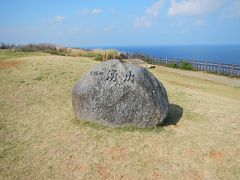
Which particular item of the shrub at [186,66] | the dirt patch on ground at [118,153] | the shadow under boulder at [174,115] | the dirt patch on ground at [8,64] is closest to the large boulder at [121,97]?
the shadow under boulder at [174,115]

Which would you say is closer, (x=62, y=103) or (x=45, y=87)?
(x=62, y=103)

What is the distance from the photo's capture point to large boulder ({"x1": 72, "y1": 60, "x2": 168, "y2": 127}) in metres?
8.96

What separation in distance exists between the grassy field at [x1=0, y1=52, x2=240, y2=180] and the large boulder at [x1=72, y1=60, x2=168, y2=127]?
0.34m

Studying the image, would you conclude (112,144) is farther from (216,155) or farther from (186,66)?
(186,66)

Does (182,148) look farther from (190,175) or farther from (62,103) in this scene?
(62,103)

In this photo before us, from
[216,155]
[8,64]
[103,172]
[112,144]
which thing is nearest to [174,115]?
[216,155]

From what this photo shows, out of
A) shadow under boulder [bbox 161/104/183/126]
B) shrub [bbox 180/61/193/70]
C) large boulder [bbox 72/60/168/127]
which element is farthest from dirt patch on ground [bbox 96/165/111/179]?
shrub [bbox 180/61/193/70]

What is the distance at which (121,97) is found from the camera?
29.3 ft

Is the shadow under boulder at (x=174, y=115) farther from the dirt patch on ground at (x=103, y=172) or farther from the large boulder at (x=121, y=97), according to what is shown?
the dirt patch on ground at (x=103, y=172)

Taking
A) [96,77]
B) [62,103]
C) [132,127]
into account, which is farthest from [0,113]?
[132,127]

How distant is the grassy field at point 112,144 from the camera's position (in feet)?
23.6

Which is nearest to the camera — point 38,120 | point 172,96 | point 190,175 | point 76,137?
point 190,175

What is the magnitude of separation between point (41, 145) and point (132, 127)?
2753mm

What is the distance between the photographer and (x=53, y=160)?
7.60 m
